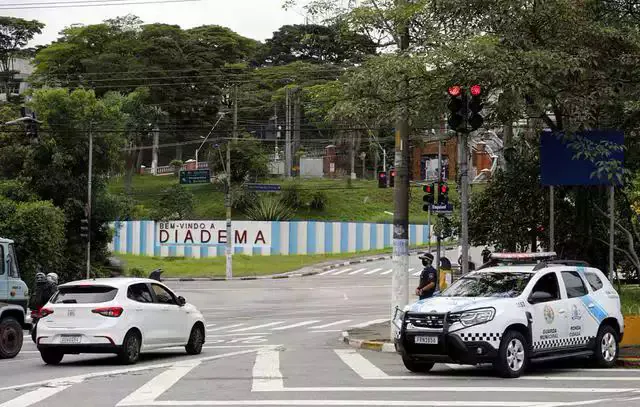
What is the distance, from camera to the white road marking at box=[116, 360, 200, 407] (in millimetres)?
11594

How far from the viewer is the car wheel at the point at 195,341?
1959cm


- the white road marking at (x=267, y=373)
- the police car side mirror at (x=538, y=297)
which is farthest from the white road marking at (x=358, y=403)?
the police car side mirror at (x=538, y=297)

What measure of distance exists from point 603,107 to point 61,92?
123 ft

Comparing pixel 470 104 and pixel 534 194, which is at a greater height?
pixel 470 104

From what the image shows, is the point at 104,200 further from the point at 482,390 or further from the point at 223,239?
the point at 482,390

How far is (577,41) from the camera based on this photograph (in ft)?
62.0

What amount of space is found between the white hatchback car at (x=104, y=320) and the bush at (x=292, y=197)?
64561 millimetres

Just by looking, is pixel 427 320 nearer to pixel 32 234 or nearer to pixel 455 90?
pixel 455 90

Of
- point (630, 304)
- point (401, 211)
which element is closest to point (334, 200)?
point (401, 211)

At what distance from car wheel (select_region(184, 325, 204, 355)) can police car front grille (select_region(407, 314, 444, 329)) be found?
251 inches

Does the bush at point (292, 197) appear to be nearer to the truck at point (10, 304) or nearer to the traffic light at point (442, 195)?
the traffic light at point (442, 195)

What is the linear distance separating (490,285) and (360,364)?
9.67ft

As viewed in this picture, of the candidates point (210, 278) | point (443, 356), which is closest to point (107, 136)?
point (210, 278)

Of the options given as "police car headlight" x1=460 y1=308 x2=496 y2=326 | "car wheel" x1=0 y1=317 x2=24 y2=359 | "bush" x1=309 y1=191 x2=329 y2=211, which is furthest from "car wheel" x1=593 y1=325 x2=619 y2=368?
"bush" x1=309 y1=191 x2=329 y2=211
